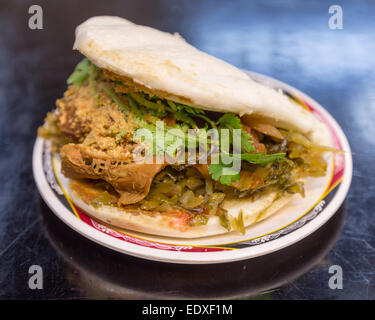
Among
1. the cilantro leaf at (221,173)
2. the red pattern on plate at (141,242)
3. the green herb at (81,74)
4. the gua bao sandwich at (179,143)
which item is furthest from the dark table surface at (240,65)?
the green herb at (81,74)

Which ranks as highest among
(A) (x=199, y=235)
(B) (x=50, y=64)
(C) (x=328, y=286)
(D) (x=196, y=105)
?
(D) (x=196, y=105)

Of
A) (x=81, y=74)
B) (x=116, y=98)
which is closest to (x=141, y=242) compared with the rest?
(x=116, y=98)

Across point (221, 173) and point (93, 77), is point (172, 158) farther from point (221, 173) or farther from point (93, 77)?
point (93, 77)

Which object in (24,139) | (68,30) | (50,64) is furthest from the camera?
(68,30)

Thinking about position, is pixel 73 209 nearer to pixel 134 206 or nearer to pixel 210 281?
pixel 134 206

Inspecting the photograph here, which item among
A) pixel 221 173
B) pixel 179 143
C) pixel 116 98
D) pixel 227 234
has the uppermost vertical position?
pixel 116 98

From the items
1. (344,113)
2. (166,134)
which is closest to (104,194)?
(166,134)
